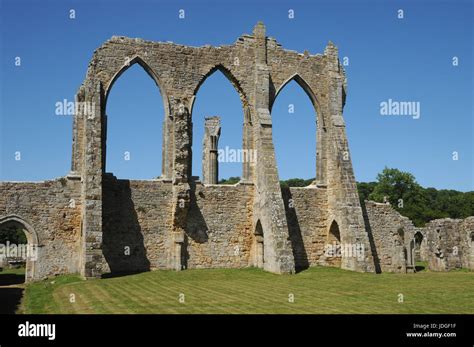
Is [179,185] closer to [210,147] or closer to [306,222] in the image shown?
[306,222]

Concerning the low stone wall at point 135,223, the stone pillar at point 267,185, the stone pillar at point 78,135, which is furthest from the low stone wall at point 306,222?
the stone pillar at point 78,135

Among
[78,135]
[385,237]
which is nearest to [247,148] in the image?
[78,135]

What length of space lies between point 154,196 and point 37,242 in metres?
4.45

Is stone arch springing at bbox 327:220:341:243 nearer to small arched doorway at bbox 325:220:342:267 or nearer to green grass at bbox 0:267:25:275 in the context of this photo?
small arched doorway at bbox 325:220:342:267

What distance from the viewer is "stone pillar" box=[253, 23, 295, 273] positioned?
2000 cm

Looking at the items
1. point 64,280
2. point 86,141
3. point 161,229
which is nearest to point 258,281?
point 161,229

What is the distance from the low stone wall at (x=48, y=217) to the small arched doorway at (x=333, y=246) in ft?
33.1

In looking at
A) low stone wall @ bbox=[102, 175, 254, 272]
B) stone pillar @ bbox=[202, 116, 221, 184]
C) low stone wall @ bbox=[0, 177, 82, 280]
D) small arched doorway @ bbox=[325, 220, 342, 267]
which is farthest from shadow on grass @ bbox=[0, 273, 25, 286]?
small arched doorway @ bbox=[325, 220, 342, 267]

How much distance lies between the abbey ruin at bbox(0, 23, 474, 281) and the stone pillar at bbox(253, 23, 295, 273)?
0.04 m

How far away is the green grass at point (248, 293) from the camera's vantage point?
12.1 m

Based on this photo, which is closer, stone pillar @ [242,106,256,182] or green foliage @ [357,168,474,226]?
stone pillar @ [242,106,256,182]

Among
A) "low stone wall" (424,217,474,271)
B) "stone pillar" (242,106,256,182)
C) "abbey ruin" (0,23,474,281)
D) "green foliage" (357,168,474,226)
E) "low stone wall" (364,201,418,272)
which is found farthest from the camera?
"green foliage" (357,168,474,226)

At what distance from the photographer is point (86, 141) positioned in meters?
19.5

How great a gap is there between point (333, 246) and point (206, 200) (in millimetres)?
5745
